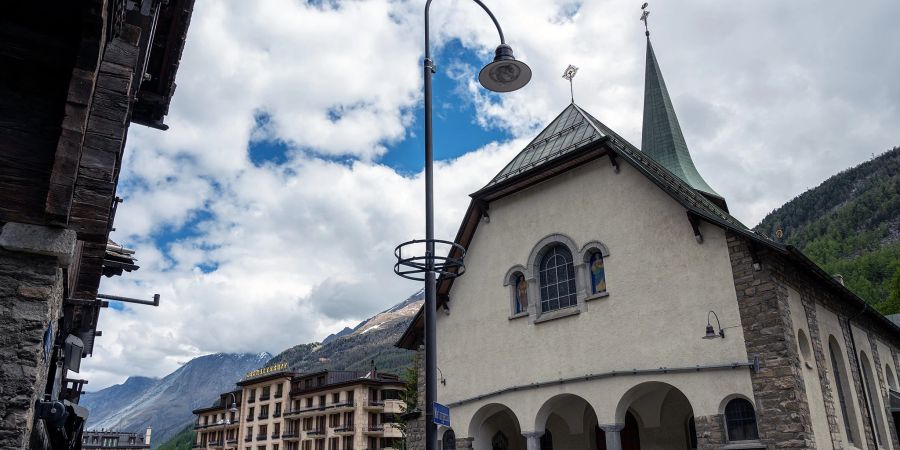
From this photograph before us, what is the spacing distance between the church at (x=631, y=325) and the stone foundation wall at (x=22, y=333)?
20.0 ft

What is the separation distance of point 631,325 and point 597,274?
1.71 metres

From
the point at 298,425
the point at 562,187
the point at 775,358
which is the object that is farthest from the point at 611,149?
the point at 298,425

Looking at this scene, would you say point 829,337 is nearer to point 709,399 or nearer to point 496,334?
point 709,399

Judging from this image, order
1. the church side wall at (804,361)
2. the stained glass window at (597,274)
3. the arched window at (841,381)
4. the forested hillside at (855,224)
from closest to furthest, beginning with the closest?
the church side wall at (804,361) → the stained glass window at (597,274) → the arched window at (841,381) → the forested hillside at (855,224)

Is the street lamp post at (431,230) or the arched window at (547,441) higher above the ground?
the street lamp post at (431,230)

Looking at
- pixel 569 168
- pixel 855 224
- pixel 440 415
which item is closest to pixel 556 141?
pixel 569 168

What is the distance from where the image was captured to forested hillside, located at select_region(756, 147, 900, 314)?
8975 cm

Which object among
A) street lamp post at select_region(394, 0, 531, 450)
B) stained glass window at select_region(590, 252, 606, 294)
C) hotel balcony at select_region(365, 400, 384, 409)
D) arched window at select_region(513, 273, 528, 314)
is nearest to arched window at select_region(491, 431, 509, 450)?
arched window at select_region(513, 273, 528, 314)

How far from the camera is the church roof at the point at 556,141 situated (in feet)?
58.3

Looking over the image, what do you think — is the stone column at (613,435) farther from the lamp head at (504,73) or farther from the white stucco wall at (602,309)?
the lamp head at (504,73)

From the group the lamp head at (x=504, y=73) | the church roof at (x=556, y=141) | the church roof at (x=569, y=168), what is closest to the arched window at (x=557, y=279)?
the church roof at (x=569, y=168)

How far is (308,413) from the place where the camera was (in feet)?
243

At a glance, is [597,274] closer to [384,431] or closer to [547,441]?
[547,441]

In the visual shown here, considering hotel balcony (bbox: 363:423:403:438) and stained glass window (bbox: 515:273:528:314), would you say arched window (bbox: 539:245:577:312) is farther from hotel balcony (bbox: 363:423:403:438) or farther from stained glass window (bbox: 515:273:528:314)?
hotel balcony (bbox: 363:423:403:438)
